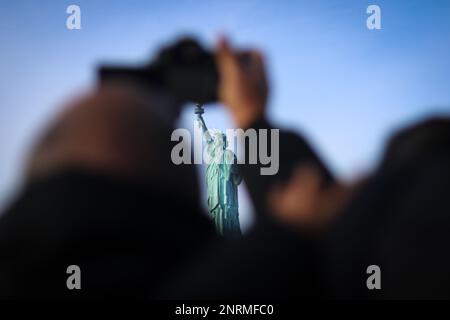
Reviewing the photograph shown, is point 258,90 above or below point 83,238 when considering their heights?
above

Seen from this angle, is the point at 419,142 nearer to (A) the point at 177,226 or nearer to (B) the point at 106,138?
(A) the point at 177,226

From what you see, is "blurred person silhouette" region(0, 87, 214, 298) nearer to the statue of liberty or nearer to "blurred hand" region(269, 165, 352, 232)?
"blurred hand" region(269, 165, 352, 232)

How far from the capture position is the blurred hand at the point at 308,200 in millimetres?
861

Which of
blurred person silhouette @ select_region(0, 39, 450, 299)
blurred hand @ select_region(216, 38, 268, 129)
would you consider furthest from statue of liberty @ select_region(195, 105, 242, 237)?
blurred person silhouette @ select_region(0, 39, 450, 299)

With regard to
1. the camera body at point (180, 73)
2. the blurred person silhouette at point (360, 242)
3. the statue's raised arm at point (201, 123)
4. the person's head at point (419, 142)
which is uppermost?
the camera body at point (180, 73)

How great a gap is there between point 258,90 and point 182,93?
0.23 metres

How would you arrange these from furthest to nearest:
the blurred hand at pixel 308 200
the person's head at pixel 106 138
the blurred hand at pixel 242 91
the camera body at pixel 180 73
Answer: the blurred hand at pixel 242 91 < the camera body at pixel 180 73 < the person's head at pixel 106 138 < the blurred hand at pixel 308 200

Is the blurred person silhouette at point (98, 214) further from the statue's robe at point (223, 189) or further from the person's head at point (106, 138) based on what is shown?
the statue's robe at point (223, 189)

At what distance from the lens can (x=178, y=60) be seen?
56.1 inches

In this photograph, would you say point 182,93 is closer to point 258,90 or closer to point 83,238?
point 258,90

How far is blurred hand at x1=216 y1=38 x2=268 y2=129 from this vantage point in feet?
4.74

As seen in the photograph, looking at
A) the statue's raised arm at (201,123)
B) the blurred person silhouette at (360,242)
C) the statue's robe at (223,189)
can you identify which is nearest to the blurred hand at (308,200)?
the blurred person silhouette at (360,242)

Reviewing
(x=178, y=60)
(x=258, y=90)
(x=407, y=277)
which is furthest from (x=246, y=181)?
(x=407, y=277)

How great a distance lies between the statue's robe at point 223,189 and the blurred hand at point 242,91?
142mm
